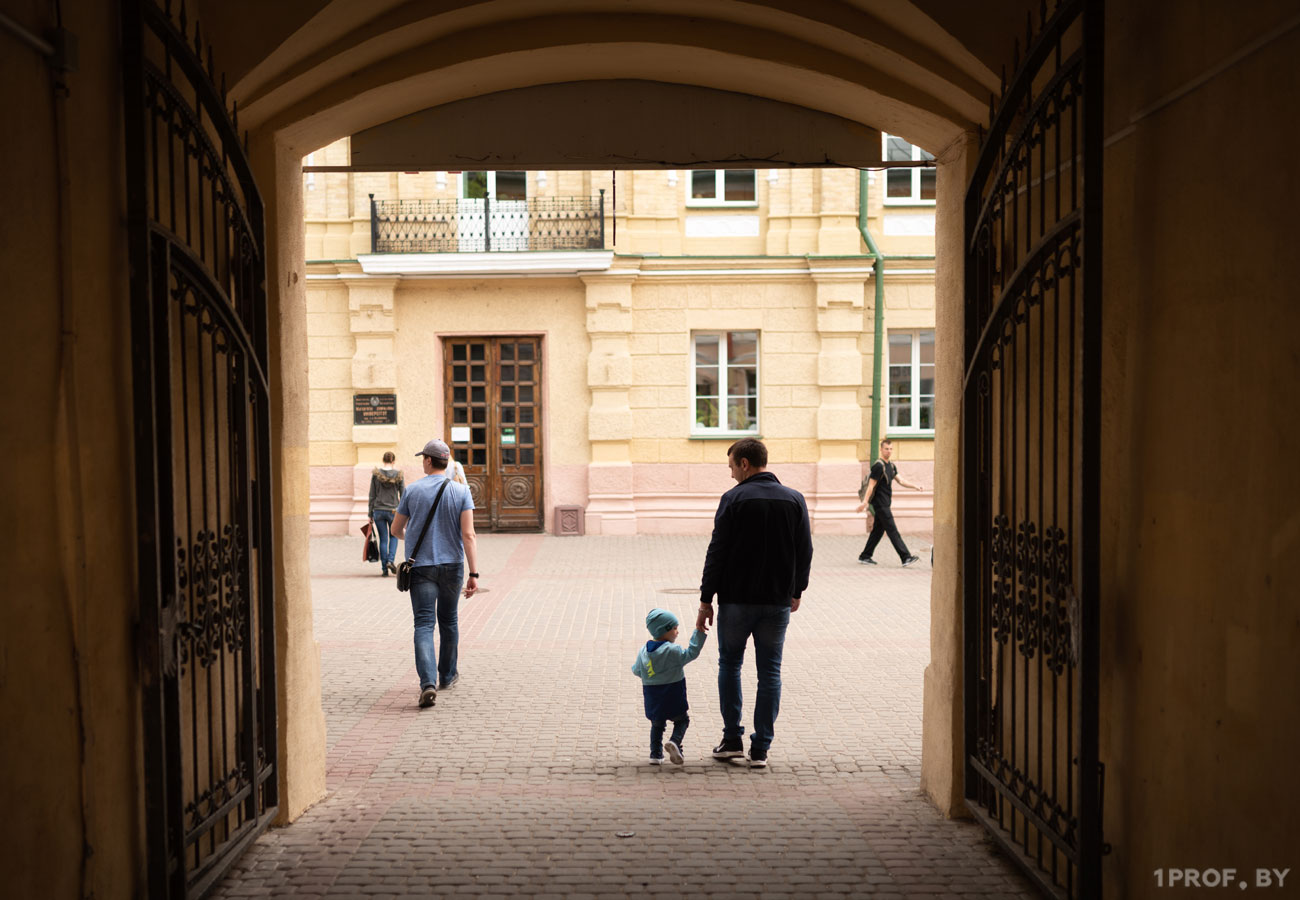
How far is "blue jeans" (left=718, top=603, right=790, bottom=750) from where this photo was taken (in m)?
6.73

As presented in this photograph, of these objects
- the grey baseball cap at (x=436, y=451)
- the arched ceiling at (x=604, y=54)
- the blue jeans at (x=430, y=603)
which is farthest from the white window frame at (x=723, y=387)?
the arched ceiling at (x=604, y=54)

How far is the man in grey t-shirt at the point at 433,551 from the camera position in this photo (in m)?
Result: 8.50

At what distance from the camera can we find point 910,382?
20.3 metres

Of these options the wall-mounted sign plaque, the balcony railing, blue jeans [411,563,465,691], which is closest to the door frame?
the wall-mounted sign plaque

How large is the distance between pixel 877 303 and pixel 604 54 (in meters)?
14.4

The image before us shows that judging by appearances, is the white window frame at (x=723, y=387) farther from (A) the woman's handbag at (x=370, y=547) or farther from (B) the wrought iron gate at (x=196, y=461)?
(B) the wrought iron gate at (x=196, y=461)

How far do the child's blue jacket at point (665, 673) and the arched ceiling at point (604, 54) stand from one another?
309cm

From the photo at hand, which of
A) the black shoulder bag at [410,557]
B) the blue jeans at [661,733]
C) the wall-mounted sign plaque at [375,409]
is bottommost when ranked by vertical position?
the blue jeans at [661,733]

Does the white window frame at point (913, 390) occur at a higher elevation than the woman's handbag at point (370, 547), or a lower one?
higher

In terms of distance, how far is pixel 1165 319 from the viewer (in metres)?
3.58

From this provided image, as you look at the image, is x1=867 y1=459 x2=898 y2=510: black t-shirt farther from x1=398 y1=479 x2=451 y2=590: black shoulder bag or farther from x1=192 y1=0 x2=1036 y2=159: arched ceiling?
x1=192 y1=0 x2=1036 y2=159: arched ceiling

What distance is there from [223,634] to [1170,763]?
352 cm

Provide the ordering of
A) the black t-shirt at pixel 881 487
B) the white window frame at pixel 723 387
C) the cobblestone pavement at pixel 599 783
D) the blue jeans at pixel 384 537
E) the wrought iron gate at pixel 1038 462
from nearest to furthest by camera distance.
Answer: the wrought iron gate at pixel 1038 462 → the cobblestone pavement at pixel 599 783 → the blue jeans at pixel 384 537 → the black t-shirt at pixel 881 487 → the white window frame at pixel 723 387

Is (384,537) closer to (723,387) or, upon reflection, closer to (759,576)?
(723,387)
